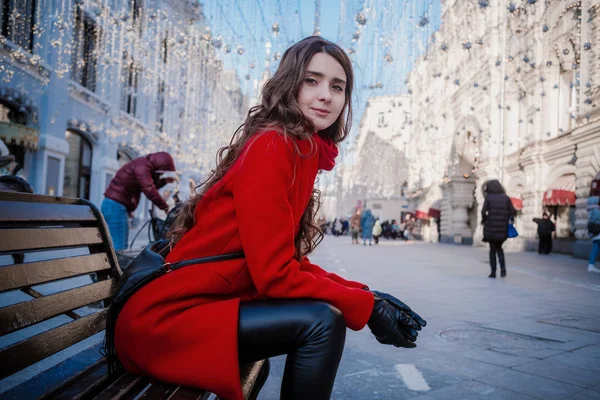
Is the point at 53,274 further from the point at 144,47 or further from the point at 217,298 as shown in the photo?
the point at 144,47

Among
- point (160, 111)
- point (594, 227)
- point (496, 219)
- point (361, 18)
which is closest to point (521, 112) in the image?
point (594, 227)

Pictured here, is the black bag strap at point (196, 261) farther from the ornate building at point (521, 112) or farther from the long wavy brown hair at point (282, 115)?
the ornate building at point (521, 112)

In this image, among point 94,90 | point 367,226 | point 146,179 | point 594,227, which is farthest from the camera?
point 367,226

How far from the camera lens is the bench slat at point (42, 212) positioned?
4.71 ft

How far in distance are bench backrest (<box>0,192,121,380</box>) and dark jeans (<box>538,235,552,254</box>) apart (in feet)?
67.1

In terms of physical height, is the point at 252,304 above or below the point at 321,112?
below

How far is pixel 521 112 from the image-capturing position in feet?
81.5

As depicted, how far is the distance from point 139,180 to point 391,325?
13.9 ft

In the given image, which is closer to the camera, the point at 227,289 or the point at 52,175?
the point at 227,289

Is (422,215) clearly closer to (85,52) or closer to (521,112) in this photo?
(521,112)

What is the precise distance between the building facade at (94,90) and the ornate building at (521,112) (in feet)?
31.7

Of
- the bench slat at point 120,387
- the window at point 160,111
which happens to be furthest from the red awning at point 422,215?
the bench slat at point 120,387

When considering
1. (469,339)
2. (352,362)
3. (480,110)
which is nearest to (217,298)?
(352,362)

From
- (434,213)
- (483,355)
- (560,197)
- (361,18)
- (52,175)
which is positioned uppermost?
(361,18)
